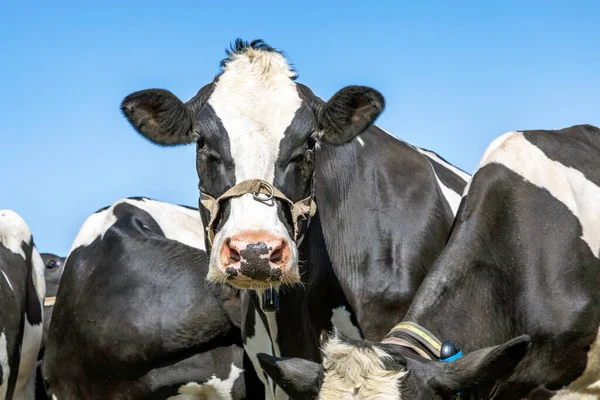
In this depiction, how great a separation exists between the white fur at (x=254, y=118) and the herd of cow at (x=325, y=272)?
1cm

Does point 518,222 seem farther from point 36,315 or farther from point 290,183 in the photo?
point 36,315

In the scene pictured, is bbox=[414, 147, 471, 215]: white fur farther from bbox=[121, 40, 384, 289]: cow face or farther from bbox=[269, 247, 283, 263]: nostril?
bbox=[269, 247, 283, 263]: nostril

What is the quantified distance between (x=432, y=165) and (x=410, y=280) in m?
1.64

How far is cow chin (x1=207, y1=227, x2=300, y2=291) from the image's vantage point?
6902mm

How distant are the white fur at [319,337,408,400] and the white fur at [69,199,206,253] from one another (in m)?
5.94

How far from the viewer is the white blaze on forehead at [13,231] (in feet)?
35.9

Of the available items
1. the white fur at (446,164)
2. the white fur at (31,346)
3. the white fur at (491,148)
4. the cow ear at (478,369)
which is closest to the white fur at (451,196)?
the white fur at (446,164)

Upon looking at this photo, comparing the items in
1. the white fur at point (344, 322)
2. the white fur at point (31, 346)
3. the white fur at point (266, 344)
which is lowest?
the white fur at point (31, 346)

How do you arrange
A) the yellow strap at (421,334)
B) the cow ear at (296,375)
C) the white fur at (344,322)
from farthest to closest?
the white fur at (344,322)
the yellow strap at (421,334)
the cow ear at (296,375)

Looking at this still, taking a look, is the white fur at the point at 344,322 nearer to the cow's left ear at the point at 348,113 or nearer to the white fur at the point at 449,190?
the cow's left ear at the point at 348,113

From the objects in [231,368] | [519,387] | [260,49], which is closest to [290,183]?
[260,49]

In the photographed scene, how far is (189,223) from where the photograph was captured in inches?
484

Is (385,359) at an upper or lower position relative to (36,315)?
upper

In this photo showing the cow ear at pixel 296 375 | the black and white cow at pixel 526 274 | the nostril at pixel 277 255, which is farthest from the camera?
the nostril at pixel 277 255
